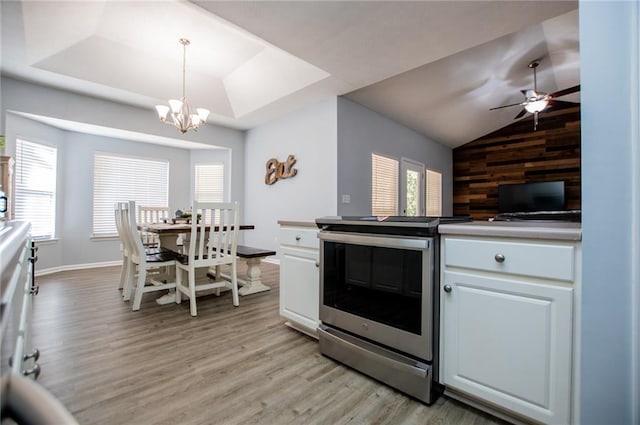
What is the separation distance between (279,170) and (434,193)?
4163 mm

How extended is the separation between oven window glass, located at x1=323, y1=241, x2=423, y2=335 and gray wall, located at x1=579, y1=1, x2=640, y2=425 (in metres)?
0.67

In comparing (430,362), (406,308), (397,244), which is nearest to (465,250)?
(397,244)

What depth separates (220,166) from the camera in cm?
614

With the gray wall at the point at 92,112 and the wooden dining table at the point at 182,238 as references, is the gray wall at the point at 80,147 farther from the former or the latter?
the wooden dining table at the point at 182,238

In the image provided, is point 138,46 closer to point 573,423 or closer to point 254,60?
point 254,60

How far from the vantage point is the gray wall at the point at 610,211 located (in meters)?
0.91

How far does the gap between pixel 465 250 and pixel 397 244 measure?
12.9 inches

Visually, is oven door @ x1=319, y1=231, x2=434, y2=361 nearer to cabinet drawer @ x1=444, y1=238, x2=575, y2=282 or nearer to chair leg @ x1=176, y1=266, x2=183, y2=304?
cabinet drawer @ x1=444, y1=238, x2=575, y2=282

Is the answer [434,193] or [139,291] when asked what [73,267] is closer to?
[139,291]

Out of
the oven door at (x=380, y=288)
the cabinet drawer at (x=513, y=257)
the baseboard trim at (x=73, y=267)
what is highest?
the cabinet drawer at (x=513, y=257)

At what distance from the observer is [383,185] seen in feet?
17.7

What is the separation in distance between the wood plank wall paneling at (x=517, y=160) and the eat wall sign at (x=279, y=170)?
5213 millimetres

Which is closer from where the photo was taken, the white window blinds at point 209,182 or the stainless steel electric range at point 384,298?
the stainless steel electric range at point 384,298

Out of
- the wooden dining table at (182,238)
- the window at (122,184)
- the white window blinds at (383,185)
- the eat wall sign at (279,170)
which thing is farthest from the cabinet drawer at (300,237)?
the window at (122,184)
